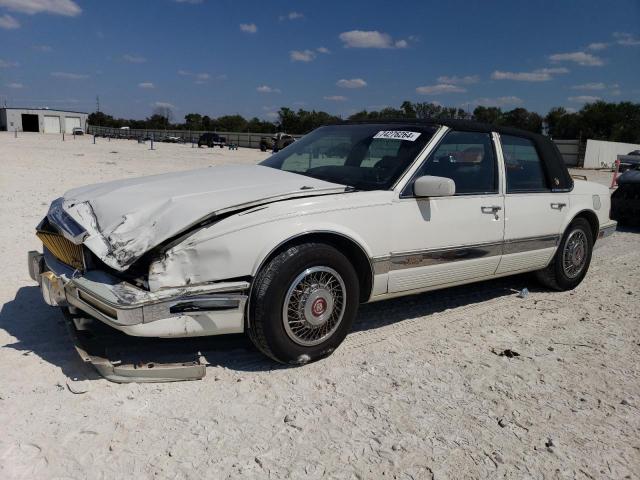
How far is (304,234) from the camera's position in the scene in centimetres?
322

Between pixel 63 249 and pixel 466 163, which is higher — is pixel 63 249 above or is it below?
below

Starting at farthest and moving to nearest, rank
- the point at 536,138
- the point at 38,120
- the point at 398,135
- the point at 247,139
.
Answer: the point at 38,120, the point at 247,139, the point at 536,138, the point at 398,135

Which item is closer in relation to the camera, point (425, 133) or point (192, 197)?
point (192, 197)

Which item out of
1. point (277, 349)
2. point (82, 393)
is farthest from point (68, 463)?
point (277, 349)

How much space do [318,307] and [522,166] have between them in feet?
8.49

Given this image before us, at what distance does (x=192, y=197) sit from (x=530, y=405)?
2361 millimetres

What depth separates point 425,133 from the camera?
4113 millimetres

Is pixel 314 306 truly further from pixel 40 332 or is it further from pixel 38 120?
pixel 38 120

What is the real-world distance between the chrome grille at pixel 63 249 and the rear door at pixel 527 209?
10.9 feet

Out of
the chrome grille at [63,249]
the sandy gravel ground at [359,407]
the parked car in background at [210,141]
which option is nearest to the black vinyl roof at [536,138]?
the sandy gravel ground at [359,407]

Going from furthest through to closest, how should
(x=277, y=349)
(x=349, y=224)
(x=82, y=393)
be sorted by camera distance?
(x=349, y=224) → (x=277, y=349) → (x=82, y=393)

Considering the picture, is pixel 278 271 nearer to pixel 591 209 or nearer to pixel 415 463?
pixel 415 463

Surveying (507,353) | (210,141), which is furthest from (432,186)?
(210,141)

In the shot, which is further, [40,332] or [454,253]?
[454,253]
